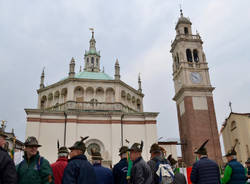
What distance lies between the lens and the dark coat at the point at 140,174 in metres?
5.16

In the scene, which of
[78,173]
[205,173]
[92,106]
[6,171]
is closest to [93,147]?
[92,106]

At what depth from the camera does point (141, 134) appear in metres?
25.6

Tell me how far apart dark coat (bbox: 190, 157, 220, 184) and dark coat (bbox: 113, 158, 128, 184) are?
1941mm

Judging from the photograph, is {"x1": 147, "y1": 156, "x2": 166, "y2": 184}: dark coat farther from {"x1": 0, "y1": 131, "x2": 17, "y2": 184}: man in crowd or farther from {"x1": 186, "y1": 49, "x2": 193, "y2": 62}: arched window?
{"x1": 186, "y1": 49, "x2": 193, "y2": 62}: arched window

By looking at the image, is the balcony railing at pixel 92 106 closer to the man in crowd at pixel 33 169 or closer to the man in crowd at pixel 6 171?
the man in crowd at pixel 33 169

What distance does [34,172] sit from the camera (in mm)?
4555

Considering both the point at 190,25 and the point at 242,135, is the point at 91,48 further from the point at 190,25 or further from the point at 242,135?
the point at 242,135

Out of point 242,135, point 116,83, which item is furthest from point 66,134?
point 242,135

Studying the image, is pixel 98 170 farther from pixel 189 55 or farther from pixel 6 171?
pixel 189 55

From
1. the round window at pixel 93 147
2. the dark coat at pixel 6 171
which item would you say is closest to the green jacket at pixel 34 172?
the dark coat at pixel 6 171

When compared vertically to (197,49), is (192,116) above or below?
below

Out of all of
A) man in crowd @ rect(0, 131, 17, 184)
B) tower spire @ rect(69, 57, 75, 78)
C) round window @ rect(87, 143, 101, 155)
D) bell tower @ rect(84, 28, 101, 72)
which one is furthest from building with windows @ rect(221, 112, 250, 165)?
man in crowd @ rect(0, 131, 17, 184)

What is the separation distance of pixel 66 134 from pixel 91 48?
24644mm

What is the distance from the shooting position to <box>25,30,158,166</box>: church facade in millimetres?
23984
